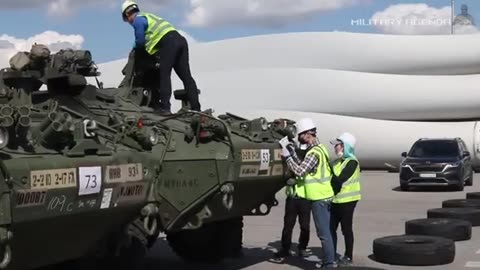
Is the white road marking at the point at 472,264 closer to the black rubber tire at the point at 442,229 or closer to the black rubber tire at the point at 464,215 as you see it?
the black rubber tire at the point at 442,229

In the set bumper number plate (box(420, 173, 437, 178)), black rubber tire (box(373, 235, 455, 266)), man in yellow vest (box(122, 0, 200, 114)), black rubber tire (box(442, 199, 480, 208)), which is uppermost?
man in yellow vest (box(122, 0, 200, 114))

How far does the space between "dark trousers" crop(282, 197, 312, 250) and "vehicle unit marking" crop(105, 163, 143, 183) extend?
3.56 meters

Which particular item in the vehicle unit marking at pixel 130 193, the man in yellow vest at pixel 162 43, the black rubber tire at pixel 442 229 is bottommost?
the black rubber tire at pixel 442 229

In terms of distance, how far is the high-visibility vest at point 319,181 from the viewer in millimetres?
9180

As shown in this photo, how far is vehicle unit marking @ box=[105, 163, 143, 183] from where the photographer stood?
627 centimetres

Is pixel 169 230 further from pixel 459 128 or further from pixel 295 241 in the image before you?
pixel 459 128

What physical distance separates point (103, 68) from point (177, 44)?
104 feet

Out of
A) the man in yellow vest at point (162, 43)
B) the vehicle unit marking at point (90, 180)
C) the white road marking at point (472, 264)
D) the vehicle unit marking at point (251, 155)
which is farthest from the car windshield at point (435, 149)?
the vehicle unit marking at point (90, 180)

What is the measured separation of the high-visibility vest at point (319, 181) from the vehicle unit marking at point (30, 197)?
415 cm

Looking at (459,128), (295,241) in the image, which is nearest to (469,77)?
(459,128)

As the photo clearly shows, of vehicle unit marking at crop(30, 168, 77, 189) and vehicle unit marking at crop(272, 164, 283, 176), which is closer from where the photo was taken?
vehicle unit marking at crop(30, 168, 77, 189)

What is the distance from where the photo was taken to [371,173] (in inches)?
1346

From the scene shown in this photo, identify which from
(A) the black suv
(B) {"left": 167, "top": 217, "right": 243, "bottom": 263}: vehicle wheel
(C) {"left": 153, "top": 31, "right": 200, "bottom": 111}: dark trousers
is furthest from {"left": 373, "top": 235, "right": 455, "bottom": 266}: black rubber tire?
(A) the black suv

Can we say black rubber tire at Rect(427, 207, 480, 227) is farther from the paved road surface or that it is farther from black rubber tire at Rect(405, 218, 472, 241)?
black rubber tire at Rect(405, 218, 472, 241)
